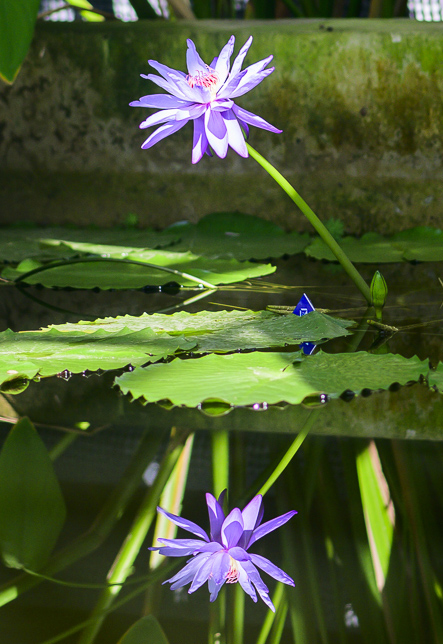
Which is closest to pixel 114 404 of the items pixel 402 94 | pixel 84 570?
pixel 84 570

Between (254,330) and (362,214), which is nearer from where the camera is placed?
(254,330)

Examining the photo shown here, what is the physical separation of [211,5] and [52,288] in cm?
206

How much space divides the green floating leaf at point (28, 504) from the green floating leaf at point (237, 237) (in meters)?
1.04

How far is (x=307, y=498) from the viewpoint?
1.96 feet

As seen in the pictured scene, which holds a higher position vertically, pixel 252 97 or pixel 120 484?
pixel 252 97

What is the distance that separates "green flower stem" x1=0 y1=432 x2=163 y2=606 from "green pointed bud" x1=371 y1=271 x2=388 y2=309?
58cm

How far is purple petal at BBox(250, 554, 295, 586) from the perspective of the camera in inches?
18.4

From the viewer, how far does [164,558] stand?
506mm

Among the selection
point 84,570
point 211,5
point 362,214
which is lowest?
point 84,570

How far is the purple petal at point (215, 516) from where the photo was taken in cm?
51

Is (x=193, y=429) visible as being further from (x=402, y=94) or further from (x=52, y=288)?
(x=402, y=94)

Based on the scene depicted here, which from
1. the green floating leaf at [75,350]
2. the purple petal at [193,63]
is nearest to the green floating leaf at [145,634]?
the green floating leaf at [75,350]

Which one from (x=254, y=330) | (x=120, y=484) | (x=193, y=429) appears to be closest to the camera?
(x=120, y=484)

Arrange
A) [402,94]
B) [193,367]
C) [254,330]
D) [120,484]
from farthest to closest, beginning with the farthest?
[402,94], [254,330], [193,367], [120,484]
